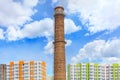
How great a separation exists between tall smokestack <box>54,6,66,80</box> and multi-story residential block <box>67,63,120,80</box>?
2150 inches

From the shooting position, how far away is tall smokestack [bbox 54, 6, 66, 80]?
1897 inches

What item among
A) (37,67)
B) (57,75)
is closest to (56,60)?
(57,75)

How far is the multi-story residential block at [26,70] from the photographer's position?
101 metres

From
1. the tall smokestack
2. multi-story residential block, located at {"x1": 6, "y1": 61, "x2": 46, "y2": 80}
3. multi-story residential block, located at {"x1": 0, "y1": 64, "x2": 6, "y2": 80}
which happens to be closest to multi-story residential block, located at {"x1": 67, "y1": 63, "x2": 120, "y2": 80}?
multi-story residential block, located at {"x1": 6, "y1": 61, "x2": 46, "y2": 80}

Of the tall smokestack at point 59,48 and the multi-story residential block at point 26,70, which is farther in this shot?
the multi-story residential block at point 26,70

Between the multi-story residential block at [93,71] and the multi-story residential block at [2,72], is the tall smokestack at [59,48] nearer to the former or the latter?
the multi-story residential block at [93,71]

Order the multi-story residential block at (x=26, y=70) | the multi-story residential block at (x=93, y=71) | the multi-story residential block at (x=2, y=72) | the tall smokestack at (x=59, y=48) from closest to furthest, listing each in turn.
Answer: the tall smokestack at (x=59, y=48) → the multi-story residential block at (x=2, y=72) → the multi-story residential block at (x=26, y=70) → the multi-story residential block at (x=93, y=71)

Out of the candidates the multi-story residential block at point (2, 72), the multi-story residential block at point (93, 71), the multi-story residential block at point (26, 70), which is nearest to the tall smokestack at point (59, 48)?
the multi-story residential block at point (26, 70)

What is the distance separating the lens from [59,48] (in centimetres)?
4878

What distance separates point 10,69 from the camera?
105m

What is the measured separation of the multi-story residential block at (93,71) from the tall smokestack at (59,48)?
54.6 m

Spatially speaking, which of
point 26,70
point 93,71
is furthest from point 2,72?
point 93,71

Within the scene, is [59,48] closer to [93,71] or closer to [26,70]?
[26,70]

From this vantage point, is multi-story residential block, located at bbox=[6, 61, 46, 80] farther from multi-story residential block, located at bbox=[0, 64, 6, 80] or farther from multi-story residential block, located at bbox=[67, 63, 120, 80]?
multi-story residential block, located at bbox=[67, 63, 120, 80]
